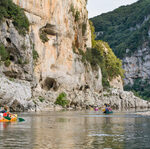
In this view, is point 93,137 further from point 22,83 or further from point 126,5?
point 126,5

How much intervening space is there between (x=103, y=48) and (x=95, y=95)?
Answer: 2365cm

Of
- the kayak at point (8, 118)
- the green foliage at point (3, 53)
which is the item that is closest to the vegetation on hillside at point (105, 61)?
the green foliage at point (3, 53)

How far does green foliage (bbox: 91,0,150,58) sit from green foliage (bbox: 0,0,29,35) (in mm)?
88939

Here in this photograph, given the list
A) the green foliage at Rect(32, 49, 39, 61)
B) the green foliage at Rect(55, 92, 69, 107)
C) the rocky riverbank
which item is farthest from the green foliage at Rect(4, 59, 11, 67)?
the green foliage at Rect(55, 92, 69, 107)

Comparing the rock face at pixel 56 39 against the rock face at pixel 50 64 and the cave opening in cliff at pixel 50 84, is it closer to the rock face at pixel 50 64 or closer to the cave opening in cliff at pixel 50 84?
the rock face at pixel 50 64

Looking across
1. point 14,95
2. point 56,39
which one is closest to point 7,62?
point 14,95

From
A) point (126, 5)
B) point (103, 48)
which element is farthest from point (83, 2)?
point (126, 5)

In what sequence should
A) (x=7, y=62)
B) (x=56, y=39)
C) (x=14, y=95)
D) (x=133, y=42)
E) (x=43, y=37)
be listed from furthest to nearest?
1. (x=133, y=42)
2. (x=56, y=39)
3. (x=43, y=37)
4. (x=7, y=62)
5. (x=14, y=95)

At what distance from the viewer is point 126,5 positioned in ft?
603

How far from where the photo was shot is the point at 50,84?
187 ft

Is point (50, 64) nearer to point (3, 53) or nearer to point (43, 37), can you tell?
point (43, 37)

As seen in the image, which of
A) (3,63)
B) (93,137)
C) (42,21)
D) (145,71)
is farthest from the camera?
(145,71)

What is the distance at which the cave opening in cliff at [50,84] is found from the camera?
55.3 metres

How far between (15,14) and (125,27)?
377ft
